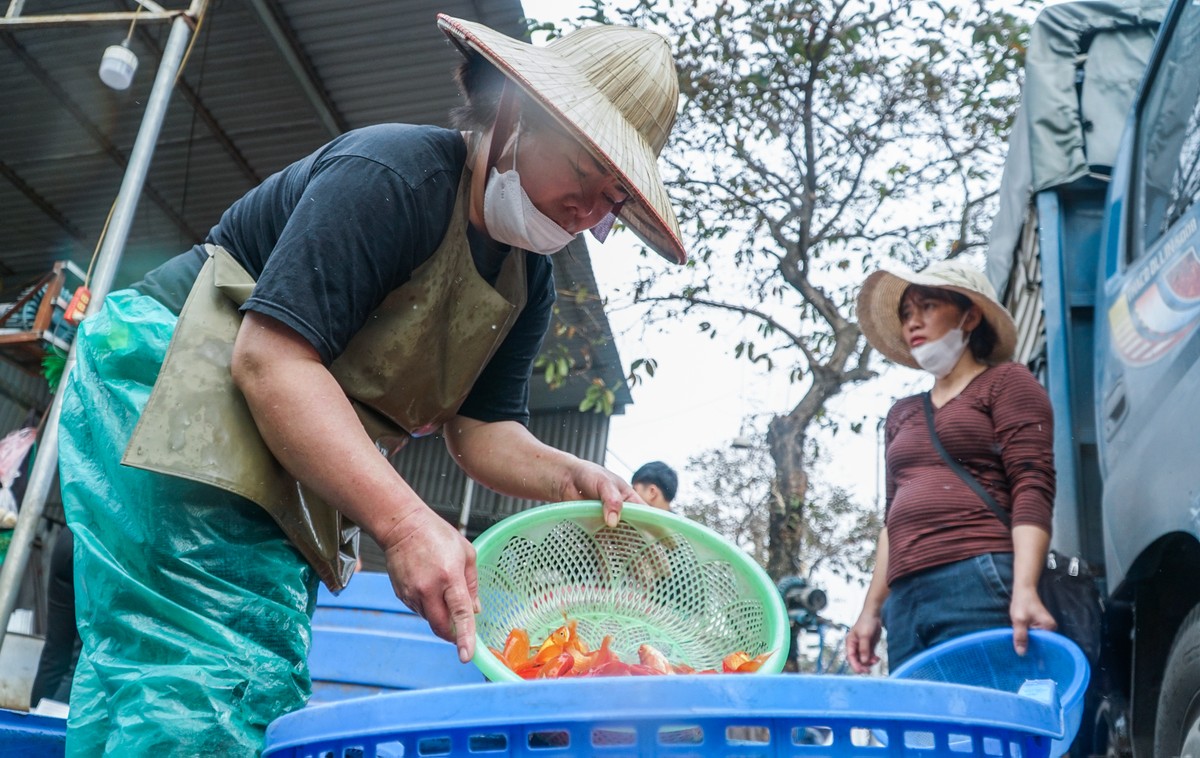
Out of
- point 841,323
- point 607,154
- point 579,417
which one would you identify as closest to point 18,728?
point 607,154

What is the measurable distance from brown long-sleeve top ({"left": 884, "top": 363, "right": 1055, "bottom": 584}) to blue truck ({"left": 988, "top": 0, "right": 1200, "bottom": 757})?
179mm

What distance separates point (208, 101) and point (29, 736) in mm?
7554

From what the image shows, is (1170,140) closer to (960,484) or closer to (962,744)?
(960,484)

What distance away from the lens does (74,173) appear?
942 cm

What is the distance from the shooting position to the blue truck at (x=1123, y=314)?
1931 millimetres

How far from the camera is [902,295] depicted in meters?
3.32

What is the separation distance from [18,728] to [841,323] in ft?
19.5

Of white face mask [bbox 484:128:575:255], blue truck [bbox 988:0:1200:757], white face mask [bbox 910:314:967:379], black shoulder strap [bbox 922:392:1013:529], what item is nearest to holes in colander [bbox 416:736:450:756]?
white face mask [bbox 484:128:575:255]

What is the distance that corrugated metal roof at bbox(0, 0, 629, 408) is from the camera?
744 cm

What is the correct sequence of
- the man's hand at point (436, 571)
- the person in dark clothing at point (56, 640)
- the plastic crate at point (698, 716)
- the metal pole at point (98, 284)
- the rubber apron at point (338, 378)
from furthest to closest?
the person in dark clothing at point (56, 640)
the metal pole at point (98, 284)
the rubber apron at point (338, 378)
the man's hand at point (436, 571)
the plastic crate at point (698, 716)

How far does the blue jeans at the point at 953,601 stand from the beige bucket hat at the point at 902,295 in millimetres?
724

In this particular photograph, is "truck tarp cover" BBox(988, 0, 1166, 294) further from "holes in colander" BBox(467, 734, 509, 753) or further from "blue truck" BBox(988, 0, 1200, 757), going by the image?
"holes in colander" BBox(467, 734, 509, 753)

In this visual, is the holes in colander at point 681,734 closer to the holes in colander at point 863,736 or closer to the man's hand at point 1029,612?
the holes in colander at point 863,736

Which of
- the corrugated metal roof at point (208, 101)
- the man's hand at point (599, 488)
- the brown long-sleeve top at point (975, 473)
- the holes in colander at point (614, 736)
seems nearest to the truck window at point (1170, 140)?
the brown long-sleeve top at point (975, 473)
